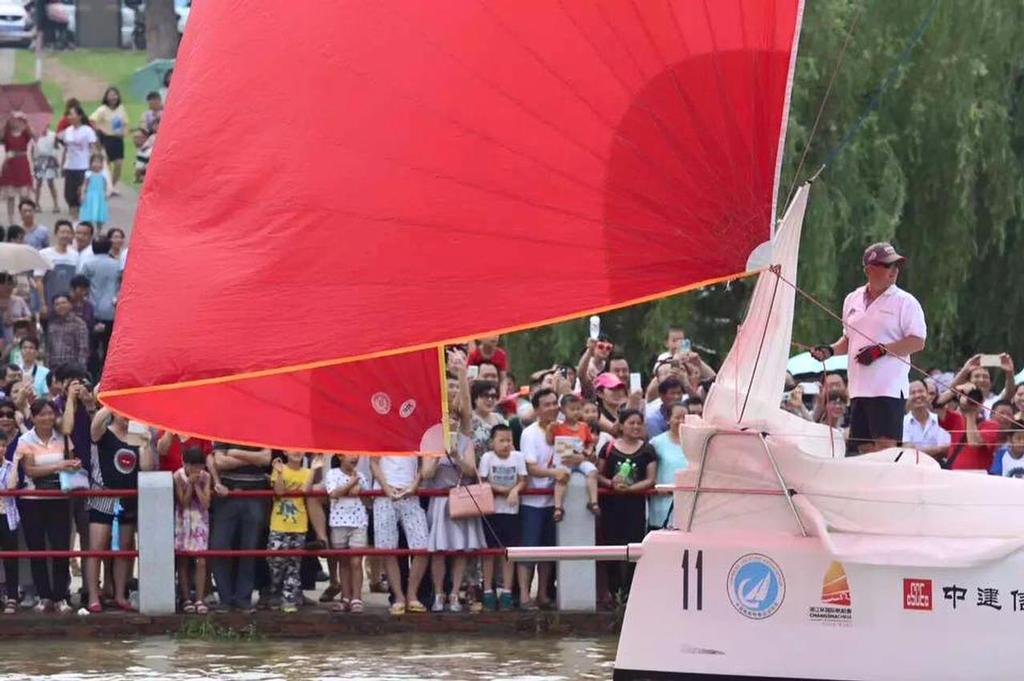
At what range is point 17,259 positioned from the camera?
75.5 feet

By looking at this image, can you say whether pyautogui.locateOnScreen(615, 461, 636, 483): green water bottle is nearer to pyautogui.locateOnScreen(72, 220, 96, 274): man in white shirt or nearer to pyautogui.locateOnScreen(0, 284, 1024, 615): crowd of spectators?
pyautogui.locateOnScreen(0, 284, 1024, 615): crowd of spectators

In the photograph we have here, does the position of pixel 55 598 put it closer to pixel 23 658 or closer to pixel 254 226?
pixel 23 658

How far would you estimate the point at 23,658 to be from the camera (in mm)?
15320

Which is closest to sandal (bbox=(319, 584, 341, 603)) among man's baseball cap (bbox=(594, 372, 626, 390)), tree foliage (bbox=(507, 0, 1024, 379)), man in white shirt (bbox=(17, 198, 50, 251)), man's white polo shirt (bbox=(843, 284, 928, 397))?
man's baseball cap (bbox=(594, 372, 626, 390))

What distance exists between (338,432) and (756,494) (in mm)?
2337

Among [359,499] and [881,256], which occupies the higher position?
[881,256]

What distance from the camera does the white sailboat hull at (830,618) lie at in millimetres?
11242

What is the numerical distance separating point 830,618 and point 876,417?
1684 millimetres

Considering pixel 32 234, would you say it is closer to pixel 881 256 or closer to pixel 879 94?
pixel 879 94

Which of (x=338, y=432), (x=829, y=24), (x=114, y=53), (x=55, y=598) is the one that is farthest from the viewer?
(x=114, y=53)

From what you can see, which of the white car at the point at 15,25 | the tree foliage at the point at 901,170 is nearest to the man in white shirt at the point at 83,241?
the tree foliage at the point at 901,170

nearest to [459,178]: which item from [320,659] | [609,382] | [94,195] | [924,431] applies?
[320,659]

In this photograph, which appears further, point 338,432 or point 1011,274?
point 1011,274

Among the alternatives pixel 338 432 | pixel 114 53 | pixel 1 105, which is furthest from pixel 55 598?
pixel 114 53
